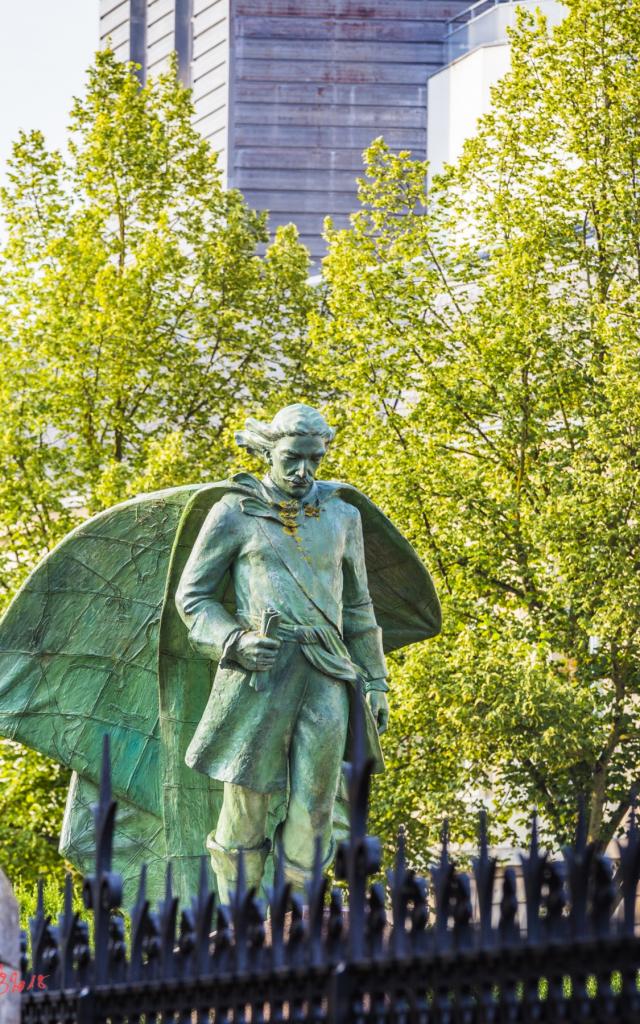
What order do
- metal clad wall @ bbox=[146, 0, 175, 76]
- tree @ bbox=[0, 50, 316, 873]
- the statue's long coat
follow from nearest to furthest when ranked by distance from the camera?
1. the statue's long coat
2. tree @ bbox=[0, 50, 316, 873]
3. metal clad wall @ bbox=[146, 0, 175, 76]

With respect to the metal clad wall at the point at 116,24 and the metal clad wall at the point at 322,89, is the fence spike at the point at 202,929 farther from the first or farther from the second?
the metal clad wall at the point at 116,24

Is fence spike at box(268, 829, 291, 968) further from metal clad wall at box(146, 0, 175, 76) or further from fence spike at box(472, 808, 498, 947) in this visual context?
metal clad wall at box(146, 0, 175, 76)

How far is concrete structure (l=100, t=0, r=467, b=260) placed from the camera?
69.3 m

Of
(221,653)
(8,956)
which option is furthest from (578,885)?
(221,653)

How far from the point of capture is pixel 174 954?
455 cm

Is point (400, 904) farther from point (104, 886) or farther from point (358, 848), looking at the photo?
point (104, 886)

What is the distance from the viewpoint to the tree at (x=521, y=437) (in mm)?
19328

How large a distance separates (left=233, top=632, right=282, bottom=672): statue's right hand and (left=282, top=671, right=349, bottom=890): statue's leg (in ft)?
0.94

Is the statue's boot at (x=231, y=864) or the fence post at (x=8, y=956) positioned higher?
the statue's boot at (x=231, y=864)

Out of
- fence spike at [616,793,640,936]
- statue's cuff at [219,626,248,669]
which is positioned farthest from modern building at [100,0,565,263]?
fence spike at [616,793,640,936]
